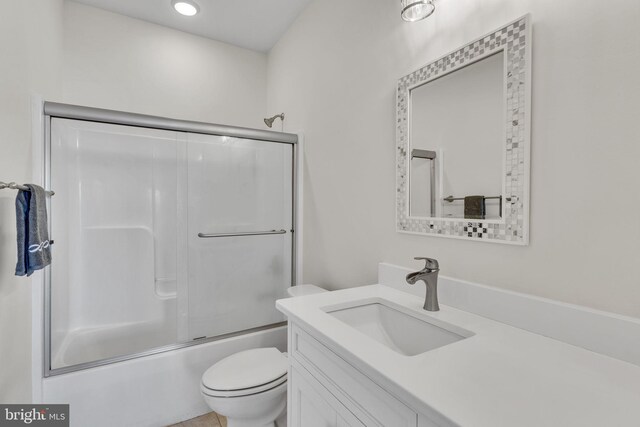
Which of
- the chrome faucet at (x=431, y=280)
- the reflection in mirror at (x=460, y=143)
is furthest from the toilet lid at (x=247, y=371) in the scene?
the reflection in mirror at (x=460, y=143)

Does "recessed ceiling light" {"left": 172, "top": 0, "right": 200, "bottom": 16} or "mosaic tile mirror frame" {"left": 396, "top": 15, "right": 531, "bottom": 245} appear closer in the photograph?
"mosaic tile mirror frame" {"left": 396, "top": 15, "right": 531, "bottom": 245}

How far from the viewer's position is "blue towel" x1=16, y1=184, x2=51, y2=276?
3.63 feet

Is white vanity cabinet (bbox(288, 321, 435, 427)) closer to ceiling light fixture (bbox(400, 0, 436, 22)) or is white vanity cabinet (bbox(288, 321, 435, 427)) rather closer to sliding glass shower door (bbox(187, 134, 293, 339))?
sliding glass shower door (bbox(187, 134, 293, 339))

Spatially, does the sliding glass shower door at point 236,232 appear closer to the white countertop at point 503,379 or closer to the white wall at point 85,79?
the white wall at point 85,79

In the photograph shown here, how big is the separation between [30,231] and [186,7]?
1793 mm

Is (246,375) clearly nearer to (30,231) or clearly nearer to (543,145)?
(30,231)

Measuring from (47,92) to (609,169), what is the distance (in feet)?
8.04

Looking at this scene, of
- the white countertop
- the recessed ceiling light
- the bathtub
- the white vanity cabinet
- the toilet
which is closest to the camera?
the white countertop

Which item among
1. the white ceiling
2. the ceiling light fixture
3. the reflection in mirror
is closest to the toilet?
the reflection in mirror

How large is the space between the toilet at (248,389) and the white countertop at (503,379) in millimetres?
674

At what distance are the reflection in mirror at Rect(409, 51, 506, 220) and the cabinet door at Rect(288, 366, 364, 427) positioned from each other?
734mm

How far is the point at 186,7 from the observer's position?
2.09 m

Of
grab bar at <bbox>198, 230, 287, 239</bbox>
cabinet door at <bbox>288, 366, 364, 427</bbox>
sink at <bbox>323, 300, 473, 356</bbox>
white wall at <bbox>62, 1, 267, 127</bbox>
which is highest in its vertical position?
white wall at <bbox>62, 1, 267, 127</bbox>

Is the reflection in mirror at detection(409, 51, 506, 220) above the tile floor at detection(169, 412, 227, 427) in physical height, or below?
above
